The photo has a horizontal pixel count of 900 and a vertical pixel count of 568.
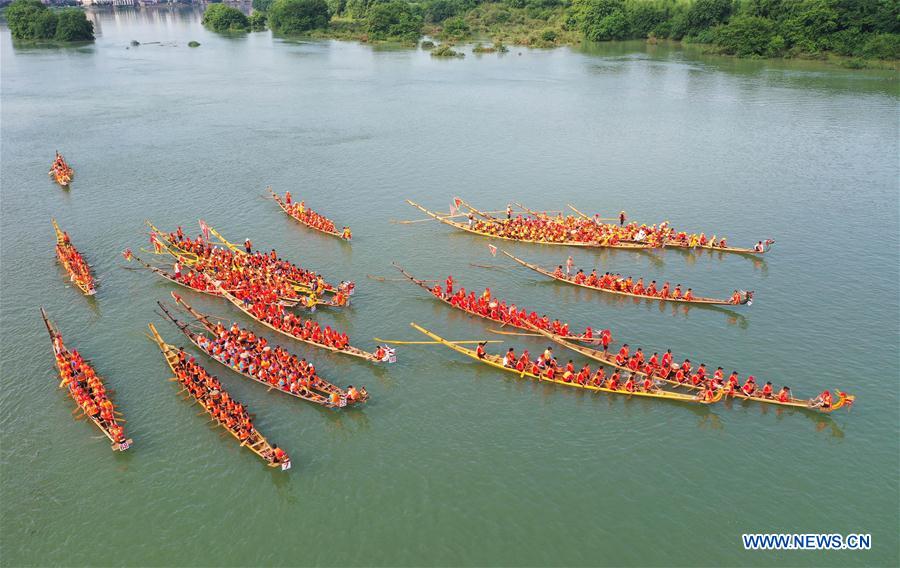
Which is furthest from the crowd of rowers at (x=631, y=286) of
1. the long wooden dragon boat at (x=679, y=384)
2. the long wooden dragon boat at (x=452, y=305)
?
the long wooden dragon boat at (x=679, y=384)

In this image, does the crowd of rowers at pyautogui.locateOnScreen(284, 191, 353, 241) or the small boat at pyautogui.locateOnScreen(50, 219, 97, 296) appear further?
the crowd of rowers at pyautogui.locateOnScreen(284, 191, 353, 241)

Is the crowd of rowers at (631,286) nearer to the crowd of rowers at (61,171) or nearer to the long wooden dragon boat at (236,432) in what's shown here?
the long wooden dragon boat at (236,432)

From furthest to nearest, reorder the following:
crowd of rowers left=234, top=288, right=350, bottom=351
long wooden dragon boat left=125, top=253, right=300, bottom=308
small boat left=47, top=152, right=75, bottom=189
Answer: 1. small boat left=47, top=152, right=75, bottom=189
2. long wooden dragon boat left=125, top=253, right=300, bottom=308
3. crowd of rowers left=234, top=288, right=350, bottom=351

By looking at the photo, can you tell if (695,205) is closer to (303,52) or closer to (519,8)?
(303,52)

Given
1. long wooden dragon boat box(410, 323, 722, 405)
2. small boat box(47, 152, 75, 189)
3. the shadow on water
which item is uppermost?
the shadow on water

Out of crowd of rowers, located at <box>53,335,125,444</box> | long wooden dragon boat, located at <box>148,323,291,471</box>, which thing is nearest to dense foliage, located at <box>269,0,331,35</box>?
crowd of rowers, located at <box>53,335,125,444</box>

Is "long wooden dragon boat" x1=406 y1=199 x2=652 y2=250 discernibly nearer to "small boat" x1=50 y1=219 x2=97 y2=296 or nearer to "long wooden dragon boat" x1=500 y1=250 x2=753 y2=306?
"long wooden dragon boat" x1=500 y1=250 x2=753 y2=306
